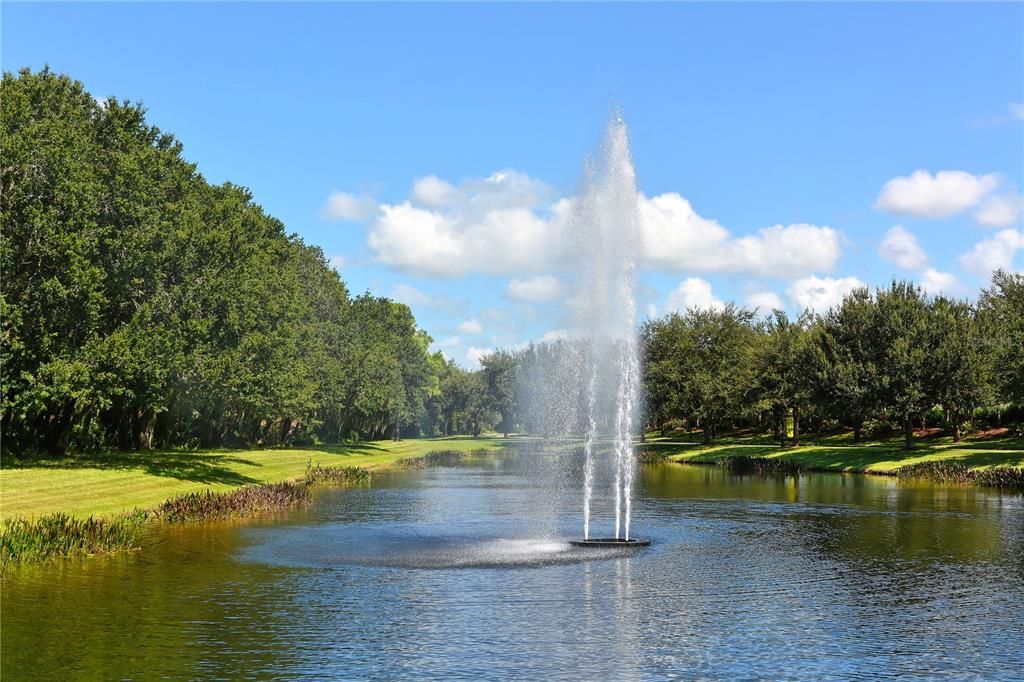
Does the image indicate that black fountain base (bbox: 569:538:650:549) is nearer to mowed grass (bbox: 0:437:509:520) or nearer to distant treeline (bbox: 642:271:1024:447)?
mowed grass (bbox: 0:437:509:520)

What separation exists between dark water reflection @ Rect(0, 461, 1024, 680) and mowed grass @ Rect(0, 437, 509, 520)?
556cm

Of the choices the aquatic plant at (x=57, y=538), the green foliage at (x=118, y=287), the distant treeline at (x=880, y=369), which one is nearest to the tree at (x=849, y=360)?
the distant treeline at (x=880, y=369)

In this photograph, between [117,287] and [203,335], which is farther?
[203,335]

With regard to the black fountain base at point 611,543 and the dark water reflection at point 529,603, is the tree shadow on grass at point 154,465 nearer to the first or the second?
the dark water reflection at point 529,603

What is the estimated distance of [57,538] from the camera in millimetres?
30719

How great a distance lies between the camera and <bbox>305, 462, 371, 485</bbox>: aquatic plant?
6556 centimetres

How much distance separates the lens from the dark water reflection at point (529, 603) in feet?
61.6

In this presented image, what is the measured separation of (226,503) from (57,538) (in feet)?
44.0

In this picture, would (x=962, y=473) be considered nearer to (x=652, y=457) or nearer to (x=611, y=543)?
(x=611, y=543)

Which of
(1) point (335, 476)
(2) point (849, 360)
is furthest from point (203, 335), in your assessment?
(2) point (849, 360)

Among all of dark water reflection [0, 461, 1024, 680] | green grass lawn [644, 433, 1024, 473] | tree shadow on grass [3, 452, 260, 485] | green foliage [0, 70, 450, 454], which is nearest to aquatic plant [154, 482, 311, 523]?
dark water reflection [0, 461, 1024, 680]

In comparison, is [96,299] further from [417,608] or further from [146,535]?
[417,608]

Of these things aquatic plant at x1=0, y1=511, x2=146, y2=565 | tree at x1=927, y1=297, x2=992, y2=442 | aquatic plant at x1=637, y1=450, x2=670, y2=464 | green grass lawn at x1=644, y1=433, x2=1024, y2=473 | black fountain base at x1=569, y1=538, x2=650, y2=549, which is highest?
tree at x1=927, y1=297, x2=992, y2=442

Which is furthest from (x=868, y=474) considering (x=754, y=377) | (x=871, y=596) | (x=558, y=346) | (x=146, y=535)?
(x=558, y=346)
